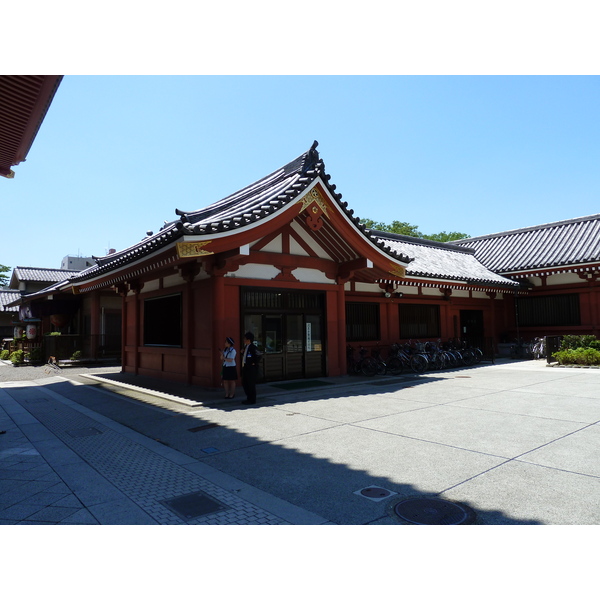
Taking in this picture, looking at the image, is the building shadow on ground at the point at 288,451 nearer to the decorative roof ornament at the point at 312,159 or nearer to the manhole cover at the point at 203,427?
the manhole cover at the point at 203,427

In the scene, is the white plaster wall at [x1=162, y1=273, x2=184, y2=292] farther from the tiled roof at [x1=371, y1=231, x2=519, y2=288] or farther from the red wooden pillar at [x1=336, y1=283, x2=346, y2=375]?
the tiled roof at [x1=371, y1=231, x2=519, y2=288]

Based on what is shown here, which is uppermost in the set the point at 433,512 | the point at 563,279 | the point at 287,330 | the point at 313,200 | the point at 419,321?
the point at 313,200

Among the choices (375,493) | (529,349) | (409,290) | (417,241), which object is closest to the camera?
(375,493)

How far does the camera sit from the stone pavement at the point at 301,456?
167 inches

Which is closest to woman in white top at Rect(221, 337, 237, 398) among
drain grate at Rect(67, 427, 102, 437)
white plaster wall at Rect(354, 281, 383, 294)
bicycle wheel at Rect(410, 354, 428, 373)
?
drain grate at Rect(67, 427, 102, 437)

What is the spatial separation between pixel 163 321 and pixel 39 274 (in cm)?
2682

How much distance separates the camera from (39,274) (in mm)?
34625

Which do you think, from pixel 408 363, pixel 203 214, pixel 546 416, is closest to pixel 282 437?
pixel 546 416

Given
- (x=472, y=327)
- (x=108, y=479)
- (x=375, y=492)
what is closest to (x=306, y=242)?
(x=108, y=479)

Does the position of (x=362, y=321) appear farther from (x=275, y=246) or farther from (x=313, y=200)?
(x=313, y=200)

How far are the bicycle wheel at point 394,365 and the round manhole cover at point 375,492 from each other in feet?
34.9

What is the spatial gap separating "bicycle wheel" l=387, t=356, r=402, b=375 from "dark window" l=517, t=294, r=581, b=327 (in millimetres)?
10918

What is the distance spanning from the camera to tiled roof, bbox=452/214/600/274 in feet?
67.5

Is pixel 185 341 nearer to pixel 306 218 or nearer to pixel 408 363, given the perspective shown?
pixel 306 218
